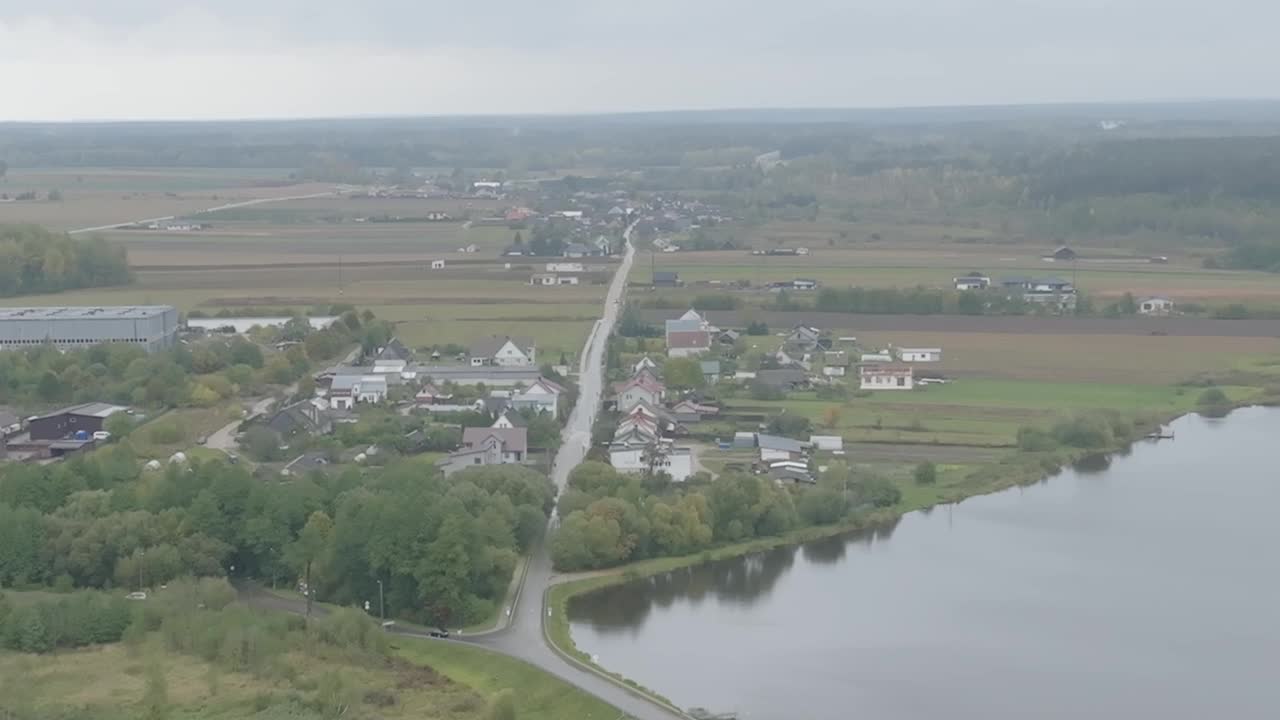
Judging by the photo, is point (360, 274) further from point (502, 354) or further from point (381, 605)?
point (381, 605)

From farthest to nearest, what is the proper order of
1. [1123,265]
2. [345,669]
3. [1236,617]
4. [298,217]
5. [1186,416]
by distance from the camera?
[298,217], [1123,265], [1186,416], [1236,617], [345,669]

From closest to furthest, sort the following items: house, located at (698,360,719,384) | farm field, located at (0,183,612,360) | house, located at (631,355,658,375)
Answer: house, located at (631,355,658,375)
house, located at (698,360,719,384)
farm field, located at (0,183,612,360)

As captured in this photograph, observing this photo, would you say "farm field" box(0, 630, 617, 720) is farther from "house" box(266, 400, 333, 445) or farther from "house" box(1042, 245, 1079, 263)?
"house" box(1042, 245, 1079, 263)

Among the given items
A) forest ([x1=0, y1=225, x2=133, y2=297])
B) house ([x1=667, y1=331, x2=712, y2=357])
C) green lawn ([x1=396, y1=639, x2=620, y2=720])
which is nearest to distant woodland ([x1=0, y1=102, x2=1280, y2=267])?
house ([x1=667, y1=331, x2=712, y2=357])

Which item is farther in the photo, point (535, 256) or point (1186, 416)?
point (535, 256)

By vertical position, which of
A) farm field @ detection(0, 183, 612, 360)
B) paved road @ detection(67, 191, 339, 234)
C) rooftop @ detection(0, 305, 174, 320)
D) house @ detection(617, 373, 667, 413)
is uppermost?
rooftop @ detection(0, 305, 174, 320)

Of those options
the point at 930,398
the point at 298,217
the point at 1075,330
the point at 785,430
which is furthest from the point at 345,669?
the point at 298,217

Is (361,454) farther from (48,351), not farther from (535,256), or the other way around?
(535,256)
